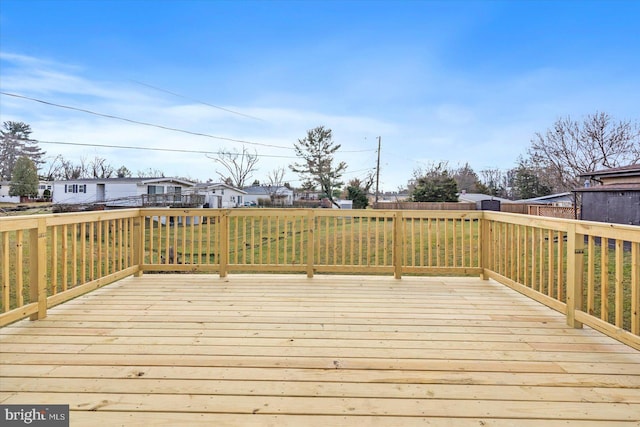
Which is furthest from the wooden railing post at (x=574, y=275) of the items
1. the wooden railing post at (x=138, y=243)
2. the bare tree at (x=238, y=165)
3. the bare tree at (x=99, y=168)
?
the bare tree at (x=99, y=168)

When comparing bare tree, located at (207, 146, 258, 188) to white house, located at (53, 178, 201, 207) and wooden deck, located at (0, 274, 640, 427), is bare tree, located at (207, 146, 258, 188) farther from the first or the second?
wooden deck, located at (0, 274, 640, 427)

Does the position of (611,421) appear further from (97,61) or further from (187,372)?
(97,61)

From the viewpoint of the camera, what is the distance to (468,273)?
4.54 metres

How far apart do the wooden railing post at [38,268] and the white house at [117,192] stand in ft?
65.8

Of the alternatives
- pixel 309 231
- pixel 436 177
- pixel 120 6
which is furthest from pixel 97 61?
pixel 436 177

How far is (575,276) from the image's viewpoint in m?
2.82

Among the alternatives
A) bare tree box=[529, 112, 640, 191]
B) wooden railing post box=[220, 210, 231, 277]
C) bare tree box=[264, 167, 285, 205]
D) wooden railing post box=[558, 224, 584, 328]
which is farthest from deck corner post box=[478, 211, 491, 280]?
bare tree box=[264, 167, 285, 205]

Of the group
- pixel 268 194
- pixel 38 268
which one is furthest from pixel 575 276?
pixel 268 194

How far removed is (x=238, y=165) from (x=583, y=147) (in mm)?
24537

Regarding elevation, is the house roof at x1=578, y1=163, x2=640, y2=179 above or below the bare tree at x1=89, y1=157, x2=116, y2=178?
below

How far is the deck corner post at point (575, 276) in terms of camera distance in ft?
9.20

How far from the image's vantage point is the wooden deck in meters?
1.61

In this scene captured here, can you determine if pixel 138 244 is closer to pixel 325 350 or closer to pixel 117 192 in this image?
pixel 325 350

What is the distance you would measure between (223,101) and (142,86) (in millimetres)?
4023
